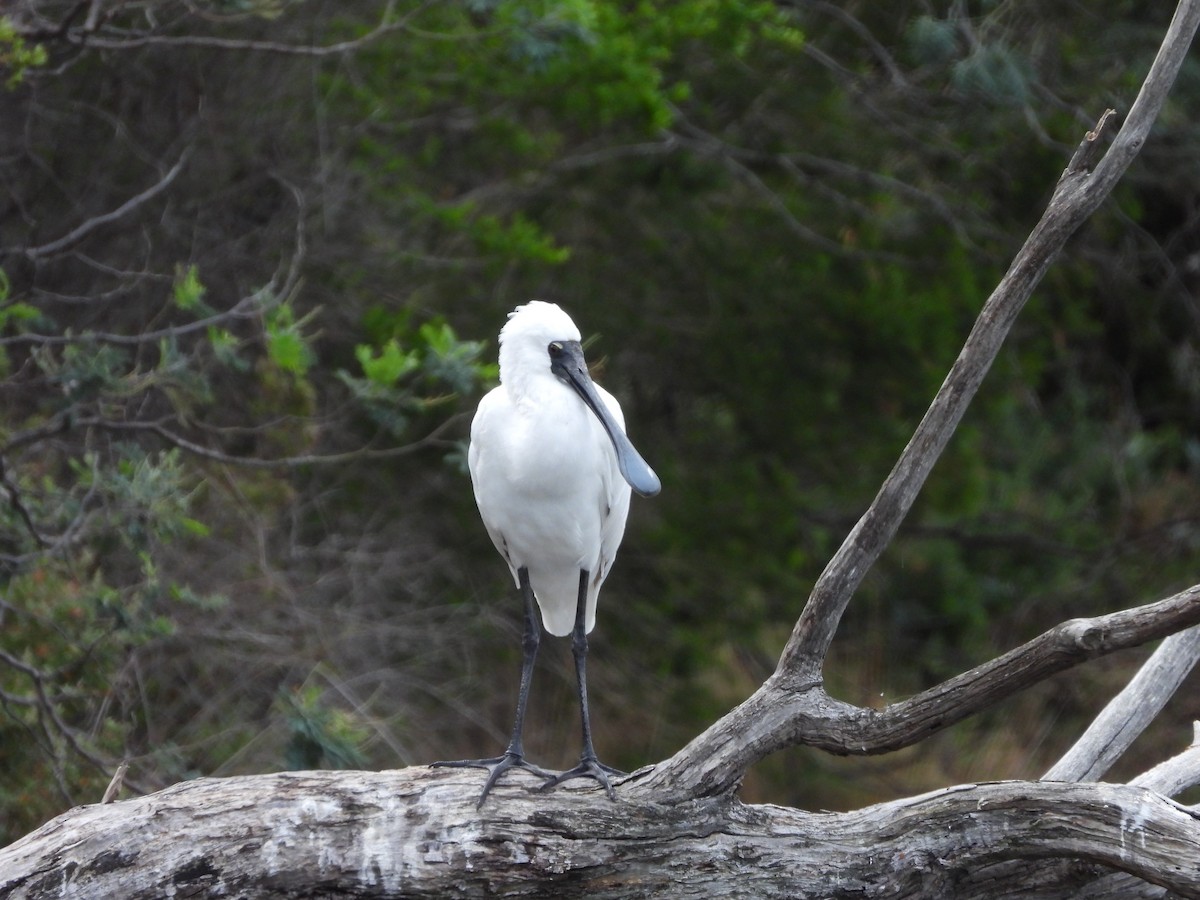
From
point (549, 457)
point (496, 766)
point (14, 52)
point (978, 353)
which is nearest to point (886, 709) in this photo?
point (978, 353)

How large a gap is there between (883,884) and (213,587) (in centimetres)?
406

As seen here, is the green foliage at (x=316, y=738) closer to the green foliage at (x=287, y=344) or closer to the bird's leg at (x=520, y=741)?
the bird's leg at (x=520, y=741)

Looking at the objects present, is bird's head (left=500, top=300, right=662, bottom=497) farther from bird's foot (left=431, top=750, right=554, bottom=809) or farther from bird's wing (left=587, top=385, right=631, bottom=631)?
bird's foot (left=431, top=750, right=554, bottom=809)

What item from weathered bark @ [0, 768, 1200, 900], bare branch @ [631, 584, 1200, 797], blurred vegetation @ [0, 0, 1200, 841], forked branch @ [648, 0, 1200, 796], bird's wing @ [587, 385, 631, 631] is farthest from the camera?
blurred vegetation @ [0, 0, 1200, 841]

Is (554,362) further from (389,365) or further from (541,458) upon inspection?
(389,365)

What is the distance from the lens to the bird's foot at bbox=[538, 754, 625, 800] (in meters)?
4.01

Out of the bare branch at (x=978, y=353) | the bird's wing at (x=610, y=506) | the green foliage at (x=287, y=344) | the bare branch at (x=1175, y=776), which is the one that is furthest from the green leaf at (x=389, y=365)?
the bare branch at (x=1175, y=776)

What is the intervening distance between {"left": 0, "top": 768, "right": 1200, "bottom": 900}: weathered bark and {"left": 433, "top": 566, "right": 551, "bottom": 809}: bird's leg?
0.14m

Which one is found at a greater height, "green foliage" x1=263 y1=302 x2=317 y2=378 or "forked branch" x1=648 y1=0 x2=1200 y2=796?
"green foliage" x1=263 y1=302 x2=317 y2=378

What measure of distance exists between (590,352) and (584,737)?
15.6 ft

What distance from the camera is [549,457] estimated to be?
443 cm

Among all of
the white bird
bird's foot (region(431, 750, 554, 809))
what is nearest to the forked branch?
bird's foot (region(431, 750, 554, 809))

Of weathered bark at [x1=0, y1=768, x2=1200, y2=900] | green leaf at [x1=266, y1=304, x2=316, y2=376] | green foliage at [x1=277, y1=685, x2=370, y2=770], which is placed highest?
green leaf at [x1=266, y1=304, x2=316, y2=376]

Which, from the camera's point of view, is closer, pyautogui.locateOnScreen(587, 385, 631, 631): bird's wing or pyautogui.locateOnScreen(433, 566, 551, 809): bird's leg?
pyautogui.locateOnScreen(433, 566, 551, 809): bird's leg
